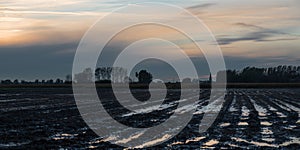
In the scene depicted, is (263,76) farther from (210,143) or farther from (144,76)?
(210,143)

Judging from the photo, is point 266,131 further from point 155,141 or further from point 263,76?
point 263,76

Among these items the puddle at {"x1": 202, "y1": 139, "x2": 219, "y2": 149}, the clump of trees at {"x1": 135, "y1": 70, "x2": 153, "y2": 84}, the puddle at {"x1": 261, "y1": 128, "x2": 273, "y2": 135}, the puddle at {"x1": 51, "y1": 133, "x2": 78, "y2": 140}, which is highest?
the clump of trees at {"x1": 135, "y1": 70, "x2": 153, "y2": 84}

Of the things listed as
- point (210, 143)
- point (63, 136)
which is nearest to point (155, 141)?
point (210, 143)

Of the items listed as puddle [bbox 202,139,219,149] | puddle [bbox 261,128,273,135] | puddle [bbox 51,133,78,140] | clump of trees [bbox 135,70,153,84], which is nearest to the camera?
puddle [bbox 202,139,219,149]

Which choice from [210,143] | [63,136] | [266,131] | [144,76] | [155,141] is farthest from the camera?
[144,76]

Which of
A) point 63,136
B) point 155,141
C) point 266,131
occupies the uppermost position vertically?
point 63,136

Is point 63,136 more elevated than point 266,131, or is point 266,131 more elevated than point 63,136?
point 63,136

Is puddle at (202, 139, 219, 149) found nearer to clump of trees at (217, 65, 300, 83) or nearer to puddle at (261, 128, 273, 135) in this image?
puddle at (261, 128, 273, 135)

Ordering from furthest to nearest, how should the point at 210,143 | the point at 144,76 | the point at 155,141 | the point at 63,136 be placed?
the point at 144,76
the point at 63,136
the point at 155,141
the point at 210,143

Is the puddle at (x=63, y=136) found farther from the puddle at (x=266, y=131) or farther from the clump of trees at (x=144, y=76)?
the clump of trees at (x=144, y=76)

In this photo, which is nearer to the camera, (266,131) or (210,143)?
(210,143)

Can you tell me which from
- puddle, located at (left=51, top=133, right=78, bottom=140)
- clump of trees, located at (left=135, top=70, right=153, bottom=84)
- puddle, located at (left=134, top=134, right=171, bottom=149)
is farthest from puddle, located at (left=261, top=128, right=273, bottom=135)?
clump of trees, located at (left=135, top=70, right=153, bottom=84)

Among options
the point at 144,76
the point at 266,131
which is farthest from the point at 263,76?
the point at 266,131

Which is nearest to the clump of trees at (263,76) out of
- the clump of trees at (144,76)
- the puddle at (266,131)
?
the clump of trees at (144,76)
